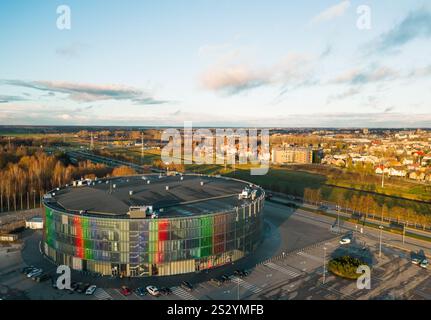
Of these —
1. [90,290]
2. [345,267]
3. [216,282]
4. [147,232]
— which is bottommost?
[216,282]

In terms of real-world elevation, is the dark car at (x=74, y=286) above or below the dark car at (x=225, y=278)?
above

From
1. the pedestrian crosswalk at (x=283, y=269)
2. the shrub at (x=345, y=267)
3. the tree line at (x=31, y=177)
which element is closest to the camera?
the shrub at (x=345, y=267)

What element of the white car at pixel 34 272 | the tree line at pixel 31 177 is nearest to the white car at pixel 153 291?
the white car at pixel 34 272

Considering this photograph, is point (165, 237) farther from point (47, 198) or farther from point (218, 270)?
point (47, 198)

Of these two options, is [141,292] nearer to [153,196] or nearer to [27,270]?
[27,270]

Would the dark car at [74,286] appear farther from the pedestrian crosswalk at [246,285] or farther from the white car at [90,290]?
the pedestrian crosswalk at [246,285]

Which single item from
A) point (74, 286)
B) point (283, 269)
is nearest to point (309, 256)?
point (283, 269)
